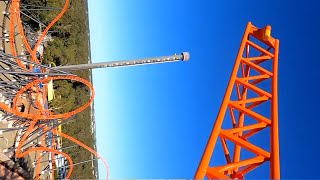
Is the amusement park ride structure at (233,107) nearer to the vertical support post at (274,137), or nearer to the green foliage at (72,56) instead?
the vertical support post at (274,137)

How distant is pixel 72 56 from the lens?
5381cm

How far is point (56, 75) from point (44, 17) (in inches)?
727

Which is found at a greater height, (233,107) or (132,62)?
(132,62)

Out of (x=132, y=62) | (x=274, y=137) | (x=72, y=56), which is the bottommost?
(x=274, y=137)

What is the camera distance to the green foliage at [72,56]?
45144mm

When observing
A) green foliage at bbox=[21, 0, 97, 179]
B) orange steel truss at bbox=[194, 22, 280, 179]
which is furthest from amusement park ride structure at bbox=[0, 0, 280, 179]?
green foliage at bbox=[21, 0, 97, 179]

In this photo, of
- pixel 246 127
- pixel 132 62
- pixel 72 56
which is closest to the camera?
pixel 246 127

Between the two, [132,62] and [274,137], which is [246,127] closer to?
[274,137]

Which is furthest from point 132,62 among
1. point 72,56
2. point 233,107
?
point 72,56

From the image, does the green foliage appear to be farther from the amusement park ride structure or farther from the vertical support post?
the vertical support post

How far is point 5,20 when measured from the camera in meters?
27.5

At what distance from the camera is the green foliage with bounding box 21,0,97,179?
45.1 m

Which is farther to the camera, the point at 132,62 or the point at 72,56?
the point at 72,56

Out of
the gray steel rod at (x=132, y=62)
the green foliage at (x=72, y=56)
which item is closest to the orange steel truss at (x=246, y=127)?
the gray steel rod at (x=132, y=62)
